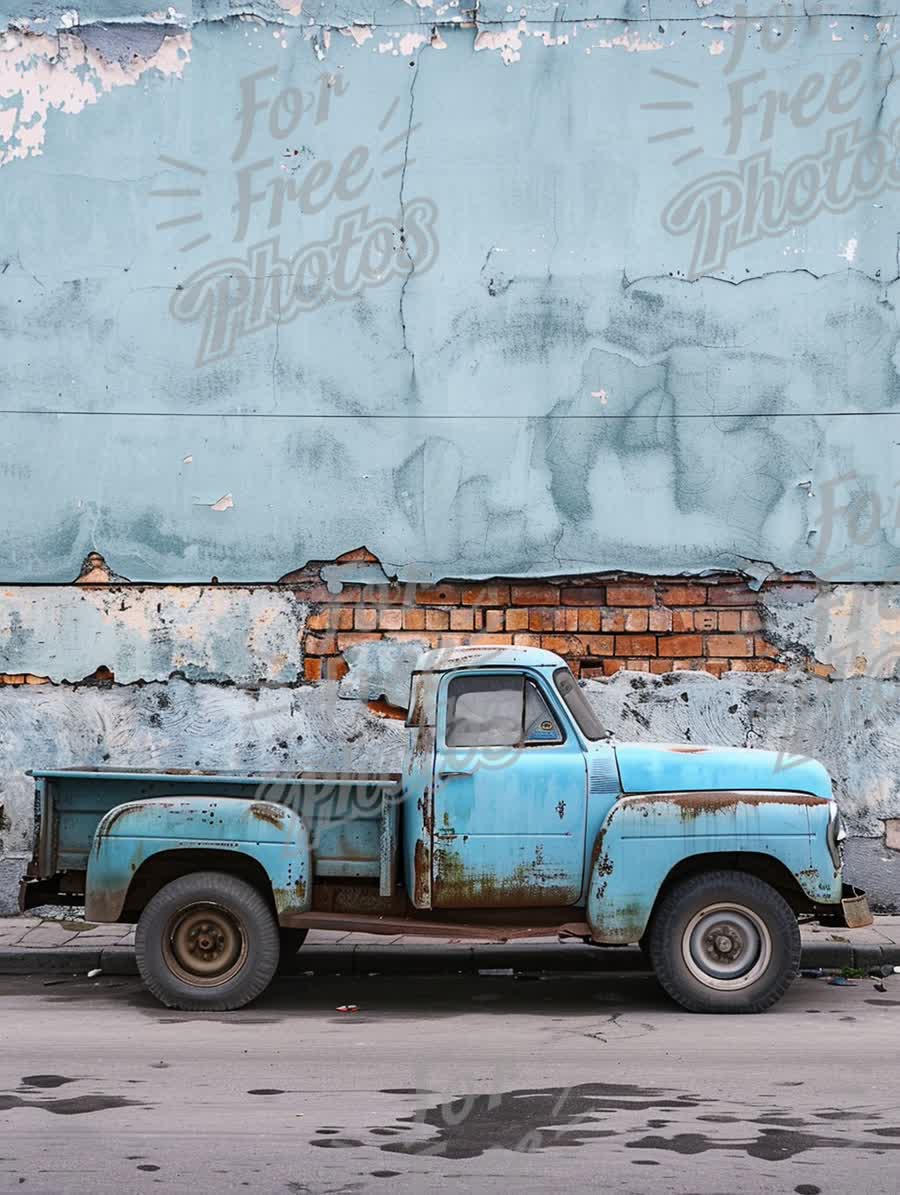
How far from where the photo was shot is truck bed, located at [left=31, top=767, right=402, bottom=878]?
7.71 meters

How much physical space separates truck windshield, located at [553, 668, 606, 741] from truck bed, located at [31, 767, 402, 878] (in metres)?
0.98

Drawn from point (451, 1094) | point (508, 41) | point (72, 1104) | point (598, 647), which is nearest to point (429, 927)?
point (451, 1094)

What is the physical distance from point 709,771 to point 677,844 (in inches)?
18.0

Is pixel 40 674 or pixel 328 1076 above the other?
pixel 40 674

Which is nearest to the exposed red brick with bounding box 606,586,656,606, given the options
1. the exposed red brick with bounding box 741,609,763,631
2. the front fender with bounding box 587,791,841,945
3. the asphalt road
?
the exposed red brick with bounding box 741,609,763,631

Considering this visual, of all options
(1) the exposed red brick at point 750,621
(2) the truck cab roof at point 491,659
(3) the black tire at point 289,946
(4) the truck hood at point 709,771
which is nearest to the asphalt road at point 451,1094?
(3) the black tire at point 289,946

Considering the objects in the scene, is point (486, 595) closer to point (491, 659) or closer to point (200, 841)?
point (491, 659)

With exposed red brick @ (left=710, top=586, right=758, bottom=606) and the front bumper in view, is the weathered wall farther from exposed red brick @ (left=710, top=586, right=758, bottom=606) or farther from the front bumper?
the front bumper

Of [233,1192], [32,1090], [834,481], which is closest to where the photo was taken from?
[233,1192]

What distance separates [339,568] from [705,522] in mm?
2672

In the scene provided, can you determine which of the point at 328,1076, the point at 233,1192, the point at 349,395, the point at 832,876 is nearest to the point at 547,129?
the point at 349,395

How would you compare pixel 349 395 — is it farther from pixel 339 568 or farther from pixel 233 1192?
pixel 233 1192

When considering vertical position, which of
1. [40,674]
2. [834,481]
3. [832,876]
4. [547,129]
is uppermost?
[547,129]

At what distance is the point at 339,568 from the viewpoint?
11.0 metres
